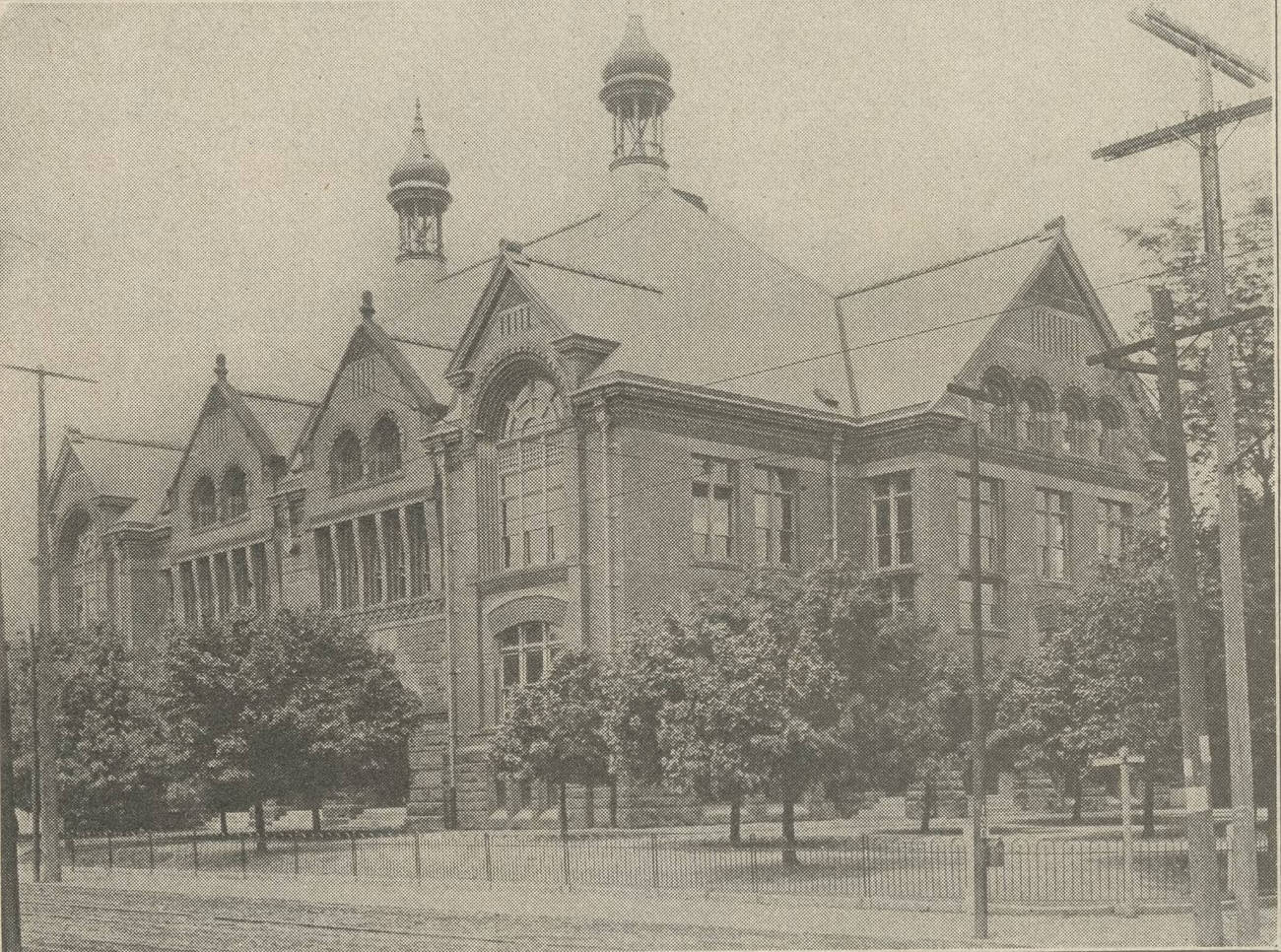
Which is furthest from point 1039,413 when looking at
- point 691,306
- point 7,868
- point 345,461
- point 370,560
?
point 7,868

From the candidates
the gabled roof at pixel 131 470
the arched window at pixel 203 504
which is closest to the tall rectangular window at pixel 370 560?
the arched window at pixel 203 504

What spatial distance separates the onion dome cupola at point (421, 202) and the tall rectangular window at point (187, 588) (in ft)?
55.2

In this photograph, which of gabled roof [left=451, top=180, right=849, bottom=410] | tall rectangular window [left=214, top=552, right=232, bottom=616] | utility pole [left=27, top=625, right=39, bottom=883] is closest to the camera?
utility pole [left=27, top=625, right=39, bottom=883]

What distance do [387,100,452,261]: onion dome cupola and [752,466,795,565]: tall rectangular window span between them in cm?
2778

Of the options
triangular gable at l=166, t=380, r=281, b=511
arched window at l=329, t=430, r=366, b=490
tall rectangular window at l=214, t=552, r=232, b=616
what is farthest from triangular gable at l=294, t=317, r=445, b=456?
tall rectangular window at l=214, t=552, r=232, b=616

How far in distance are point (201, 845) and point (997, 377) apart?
82.9ft

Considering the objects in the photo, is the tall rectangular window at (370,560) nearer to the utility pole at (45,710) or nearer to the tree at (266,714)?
the tree at (266,714)

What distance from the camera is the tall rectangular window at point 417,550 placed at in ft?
166

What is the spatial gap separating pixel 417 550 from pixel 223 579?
37.4 ft

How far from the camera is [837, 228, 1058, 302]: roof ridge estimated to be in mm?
45766

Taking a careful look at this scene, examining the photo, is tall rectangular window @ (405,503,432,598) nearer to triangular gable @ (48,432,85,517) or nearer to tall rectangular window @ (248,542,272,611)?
tall rectangular window @ (248,542,272,611)

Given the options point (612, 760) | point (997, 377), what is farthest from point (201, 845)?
point (997, 377)

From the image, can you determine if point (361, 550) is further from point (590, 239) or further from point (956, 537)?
point (956, 537)

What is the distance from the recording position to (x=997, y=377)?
47.2 m
